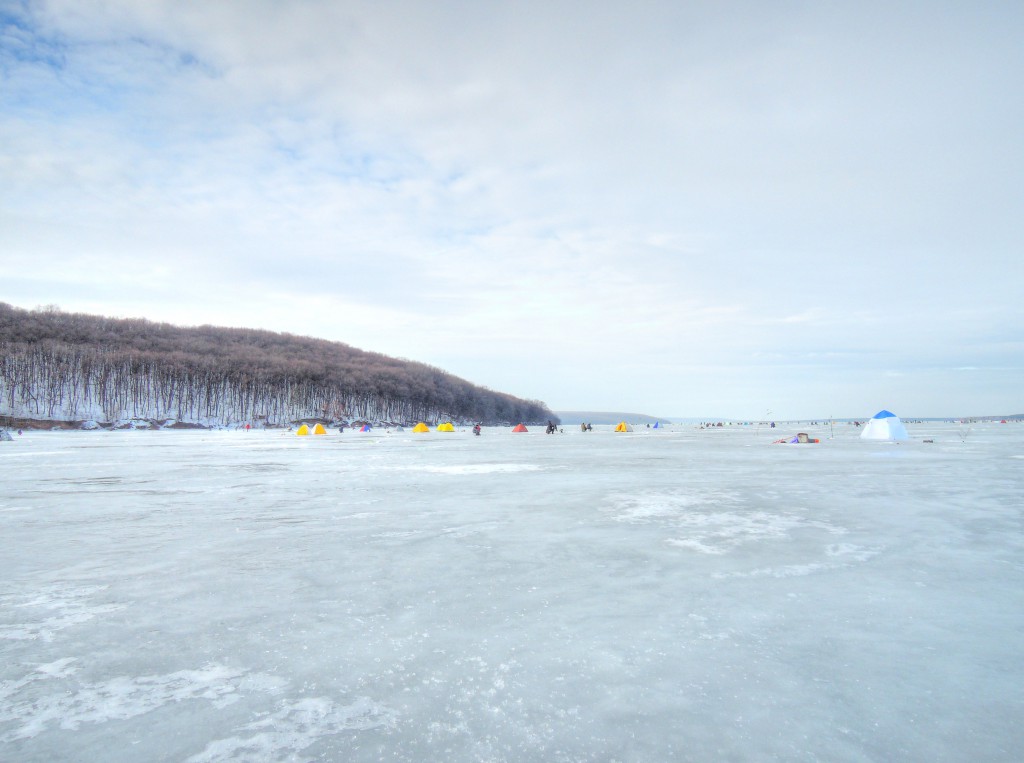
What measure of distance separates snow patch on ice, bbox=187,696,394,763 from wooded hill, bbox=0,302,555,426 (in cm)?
9885

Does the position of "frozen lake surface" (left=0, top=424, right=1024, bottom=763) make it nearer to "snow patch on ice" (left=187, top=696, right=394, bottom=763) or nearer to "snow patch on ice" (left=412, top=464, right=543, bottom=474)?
"snow patch on ice" (left=187, top=696, right=394, bottom=763)

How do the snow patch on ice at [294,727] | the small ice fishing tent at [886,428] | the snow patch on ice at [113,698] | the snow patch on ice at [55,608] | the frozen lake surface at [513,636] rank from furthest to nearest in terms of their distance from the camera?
the small ice fishing tent at [886,428] < the snow patch on ice at [55,608] < the snow patch on ice at [113,698] < the frozen lake surface at [513,636] < the snow patch on ice at [294,727]

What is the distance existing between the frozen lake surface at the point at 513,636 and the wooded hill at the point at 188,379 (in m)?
95.6

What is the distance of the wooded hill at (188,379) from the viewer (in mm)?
85812

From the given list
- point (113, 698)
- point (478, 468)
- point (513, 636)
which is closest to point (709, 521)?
point (513, 636)

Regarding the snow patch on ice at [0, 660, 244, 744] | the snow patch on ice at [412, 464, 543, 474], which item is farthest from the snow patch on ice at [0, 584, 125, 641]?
the snow patch on ice at [412, 464, 543, 474]

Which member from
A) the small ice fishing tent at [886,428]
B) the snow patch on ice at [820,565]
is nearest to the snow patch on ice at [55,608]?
the snow patch on ice at [820,565]

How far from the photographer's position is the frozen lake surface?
2439 mm

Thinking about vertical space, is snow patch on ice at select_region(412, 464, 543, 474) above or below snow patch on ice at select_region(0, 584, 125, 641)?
above

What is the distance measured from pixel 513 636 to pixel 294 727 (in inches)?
57.7

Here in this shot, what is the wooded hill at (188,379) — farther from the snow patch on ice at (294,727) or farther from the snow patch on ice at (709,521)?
the snow patch on ice at (294,727)

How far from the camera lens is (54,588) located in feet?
15.3

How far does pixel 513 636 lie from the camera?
356cm

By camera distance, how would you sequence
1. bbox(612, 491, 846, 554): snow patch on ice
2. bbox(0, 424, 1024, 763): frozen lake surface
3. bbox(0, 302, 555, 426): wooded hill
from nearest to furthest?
bbox(0, 424, 1024, 763): frozen lake surface < bbox(612, 491, 846, 554): snow patch on ice < bbox(0, 302, 555, 426): wooded hill
